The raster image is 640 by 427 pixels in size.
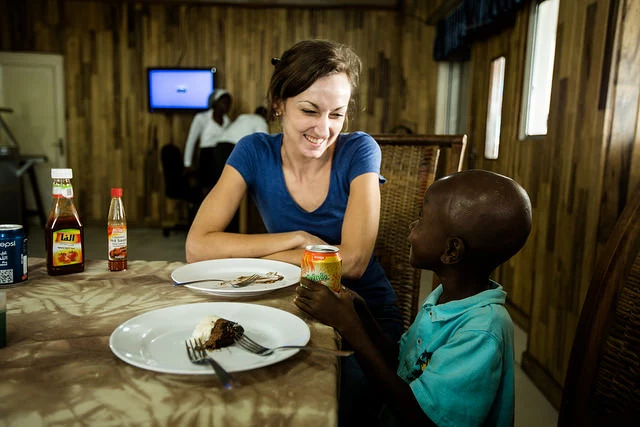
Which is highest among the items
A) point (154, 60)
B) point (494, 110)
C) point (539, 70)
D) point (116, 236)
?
point (154, 60)

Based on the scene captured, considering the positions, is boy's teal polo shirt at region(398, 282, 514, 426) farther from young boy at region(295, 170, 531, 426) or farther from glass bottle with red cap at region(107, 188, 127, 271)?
glass bottle with red cap at region(107, 188, 127, 271)

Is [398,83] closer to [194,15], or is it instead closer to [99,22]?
[194,15]

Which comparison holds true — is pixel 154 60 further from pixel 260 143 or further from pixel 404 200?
pixel 404 200

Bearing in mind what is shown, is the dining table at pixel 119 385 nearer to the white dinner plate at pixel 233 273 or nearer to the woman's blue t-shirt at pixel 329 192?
the white dinner plate at pixel 233 273

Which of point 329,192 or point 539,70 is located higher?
point 539,70

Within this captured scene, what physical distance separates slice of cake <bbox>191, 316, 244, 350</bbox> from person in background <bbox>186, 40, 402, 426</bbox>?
0.50 m

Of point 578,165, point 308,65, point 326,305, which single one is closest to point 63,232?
point 326,305

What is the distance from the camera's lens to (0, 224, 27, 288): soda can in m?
0.89

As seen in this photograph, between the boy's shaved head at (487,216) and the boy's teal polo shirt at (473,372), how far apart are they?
0.08 meters

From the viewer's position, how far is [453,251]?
845 millimetres

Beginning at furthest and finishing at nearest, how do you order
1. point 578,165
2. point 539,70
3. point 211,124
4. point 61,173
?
point 211,124 < point 539,70 < point 578,165 < point 61,173

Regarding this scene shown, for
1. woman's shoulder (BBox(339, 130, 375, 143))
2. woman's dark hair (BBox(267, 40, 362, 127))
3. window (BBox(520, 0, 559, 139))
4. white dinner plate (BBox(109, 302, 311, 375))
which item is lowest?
white dinner plate (BBox(109, 302, 311, 375))

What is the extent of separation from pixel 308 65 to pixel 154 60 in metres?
5.67

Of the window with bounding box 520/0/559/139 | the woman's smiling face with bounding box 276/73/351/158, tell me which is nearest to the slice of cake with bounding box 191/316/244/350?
the woman's smiling face with bounding box 276/73/351/158
